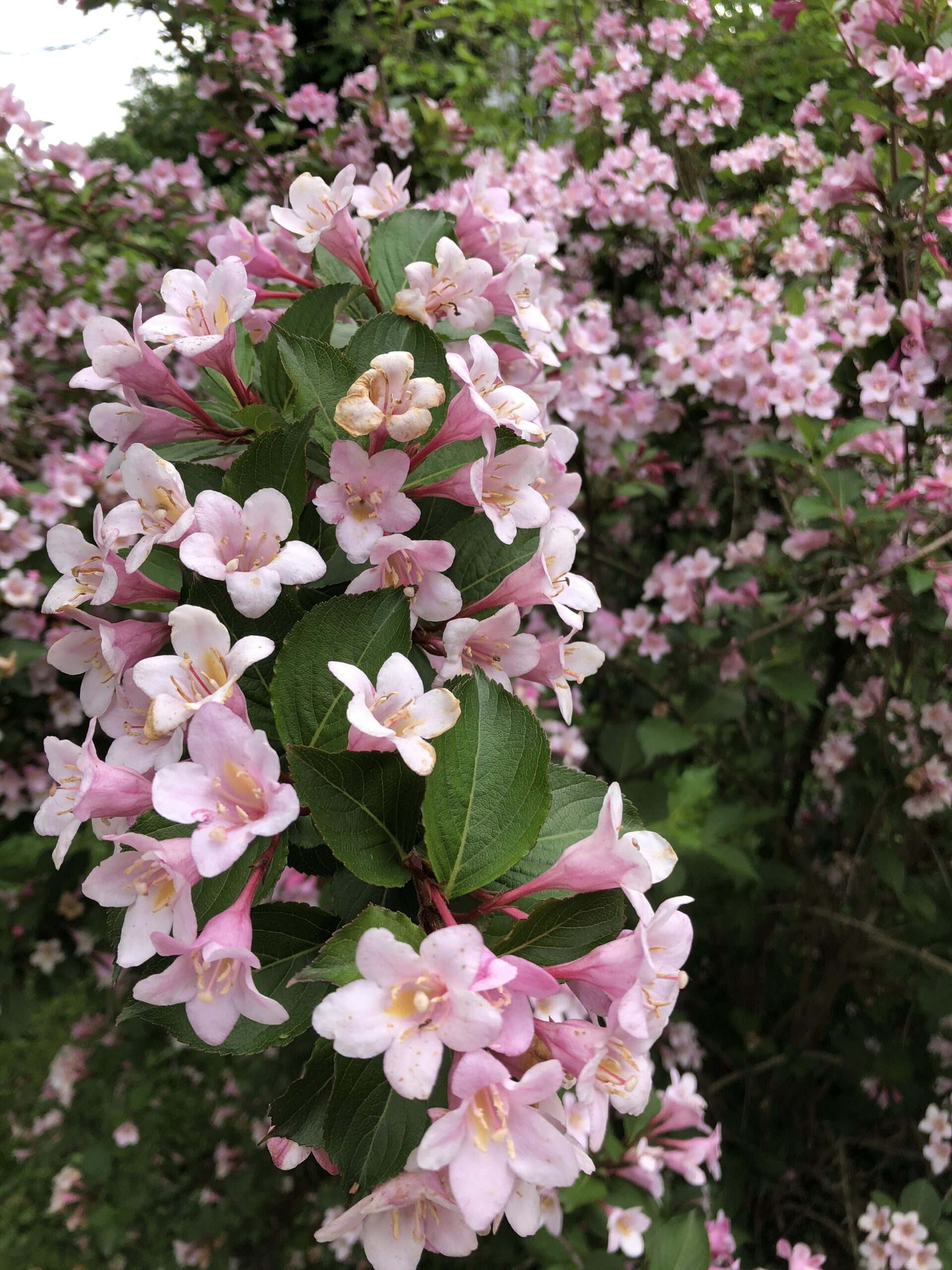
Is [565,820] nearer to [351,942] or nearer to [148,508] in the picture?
[351,942]

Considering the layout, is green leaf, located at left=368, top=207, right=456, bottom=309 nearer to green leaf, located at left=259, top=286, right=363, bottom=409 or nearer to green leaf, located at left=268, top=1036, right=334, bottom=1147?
green leaf, located at left=259, top=286, right=363, bottom=409

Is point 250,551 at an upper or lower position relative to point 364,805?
upper

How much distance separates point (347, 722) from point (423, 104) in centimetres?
302

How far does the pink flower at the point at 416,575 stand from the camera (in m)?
0.86

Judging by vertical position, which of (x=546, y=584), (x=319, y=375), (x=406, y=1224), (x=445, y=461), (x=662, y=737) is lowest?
(x=662, y=737)

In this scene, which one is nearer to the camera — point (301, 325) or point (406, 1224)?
point (406, 1224)

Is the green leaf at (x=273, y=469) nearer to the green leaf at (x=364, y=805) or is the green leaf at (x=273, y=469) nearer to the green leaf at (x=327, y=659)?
the green leaf at (x=327, y=659)

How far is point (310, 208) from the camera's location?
1.17 meters

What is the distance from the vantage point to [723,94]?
326 centimetres

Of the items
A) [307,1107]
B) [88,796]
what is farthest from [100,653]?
[307,1107]

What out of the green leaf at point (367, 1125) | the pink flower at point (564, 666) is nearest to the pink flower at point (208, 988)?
the green leaf at point (367, 1125)

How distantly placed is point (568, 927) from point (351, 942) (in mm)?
199

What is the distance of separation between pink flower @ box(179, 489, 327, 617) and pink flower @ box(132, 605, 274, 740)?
0.04m

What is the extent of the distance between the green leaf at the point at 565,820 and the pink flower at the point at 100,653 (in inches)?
18.5
